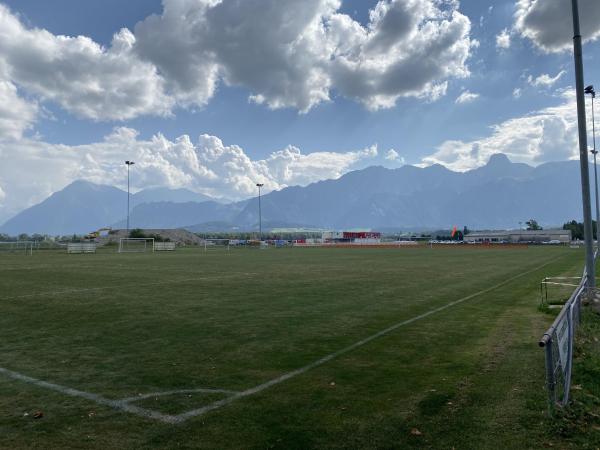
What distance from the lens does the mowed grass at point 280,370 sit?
4969mm

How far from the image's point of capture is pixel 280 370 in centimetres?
733

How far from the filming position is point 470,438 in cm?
485

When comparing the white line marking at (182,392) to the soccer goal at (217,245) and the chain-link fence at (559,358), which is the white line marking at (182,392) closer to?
the chain-link fence at (559,358)

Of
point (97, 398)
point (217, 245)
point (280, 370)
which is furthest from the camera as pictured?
point (217, 245)

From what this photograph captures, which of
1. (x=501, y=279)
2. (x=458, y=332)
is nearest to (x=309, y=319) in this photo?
(x=458, y=332)

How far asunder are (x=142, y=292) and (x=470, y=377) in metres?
13.9

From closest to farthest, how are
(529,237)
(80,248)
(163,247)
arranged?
(80,248) < (163,247) < (529,237)

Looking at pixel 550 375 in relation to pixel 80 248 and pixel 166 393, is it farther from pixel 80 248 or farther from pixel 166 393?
pixel 80 248

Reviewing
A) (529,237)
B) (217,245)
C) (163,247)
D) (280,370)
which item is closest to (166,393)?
(280,370)

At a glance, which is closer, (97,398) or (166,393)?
(97,398)

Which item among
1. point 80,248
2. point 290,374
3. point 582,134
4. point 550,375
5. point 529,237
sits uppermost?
point 582,134

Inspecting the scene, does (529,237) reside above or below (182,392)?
above

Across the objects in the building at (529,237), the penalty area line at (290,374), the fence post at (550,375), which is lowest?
the penalty area line at (290,374)

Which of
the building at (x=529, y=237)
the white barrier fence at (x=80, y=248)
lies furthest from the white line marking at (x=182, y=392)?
the building at (x=529, y=237)
